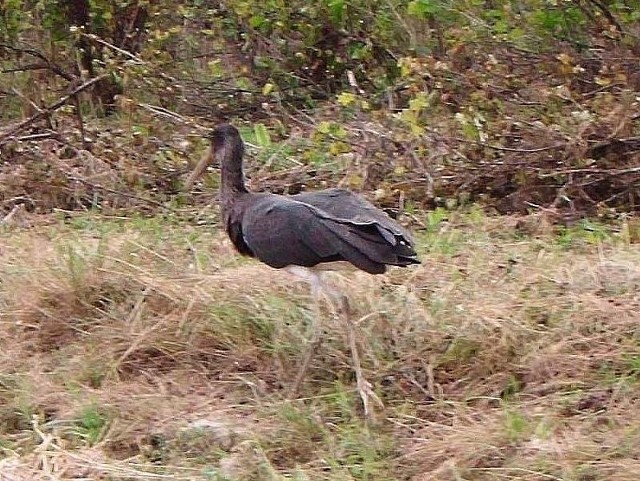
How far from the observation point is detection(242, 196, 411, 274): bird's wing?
4.09 meters

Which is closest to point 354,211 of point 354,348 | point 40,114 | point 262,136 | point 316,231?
point 316,231

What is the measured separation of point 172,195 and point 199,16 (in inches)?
100

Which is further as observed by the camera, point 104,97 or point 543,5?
point 104,97

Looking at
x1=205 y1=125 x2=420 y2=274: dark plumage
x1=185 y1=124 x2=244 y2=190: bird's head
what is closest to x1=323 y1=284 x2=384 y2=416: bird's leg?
x1=205 y1=125 x2=420 y2=274: dark plumage

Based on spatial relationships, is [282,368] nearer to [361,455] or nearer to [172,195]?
[361,455]

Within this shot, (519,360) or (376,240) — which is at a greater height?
(376,240)

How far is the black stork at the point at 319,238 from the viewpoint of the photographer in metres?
4.11

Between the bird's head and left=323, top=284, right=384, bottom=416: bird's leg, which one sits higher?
the bird's head

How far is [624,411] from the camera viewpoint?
3916 mm

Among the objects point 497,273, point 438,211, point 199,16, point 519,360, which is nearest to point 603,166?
point 438,211

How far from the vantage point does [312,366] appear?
4426 mm

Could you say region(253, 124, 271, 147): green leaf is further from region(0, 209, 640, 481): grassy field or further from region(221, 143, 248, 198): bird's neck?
region(221, 143, 248, 198): bird's neck

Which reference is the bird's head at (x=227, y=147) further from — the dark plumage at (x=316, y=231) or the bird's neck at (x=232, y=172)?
the dark plumage at (x=316, y=231)

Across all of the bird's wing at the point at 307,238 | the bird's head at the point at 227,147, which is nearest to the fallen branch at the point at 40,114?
the bird's head at the point at 227,147
